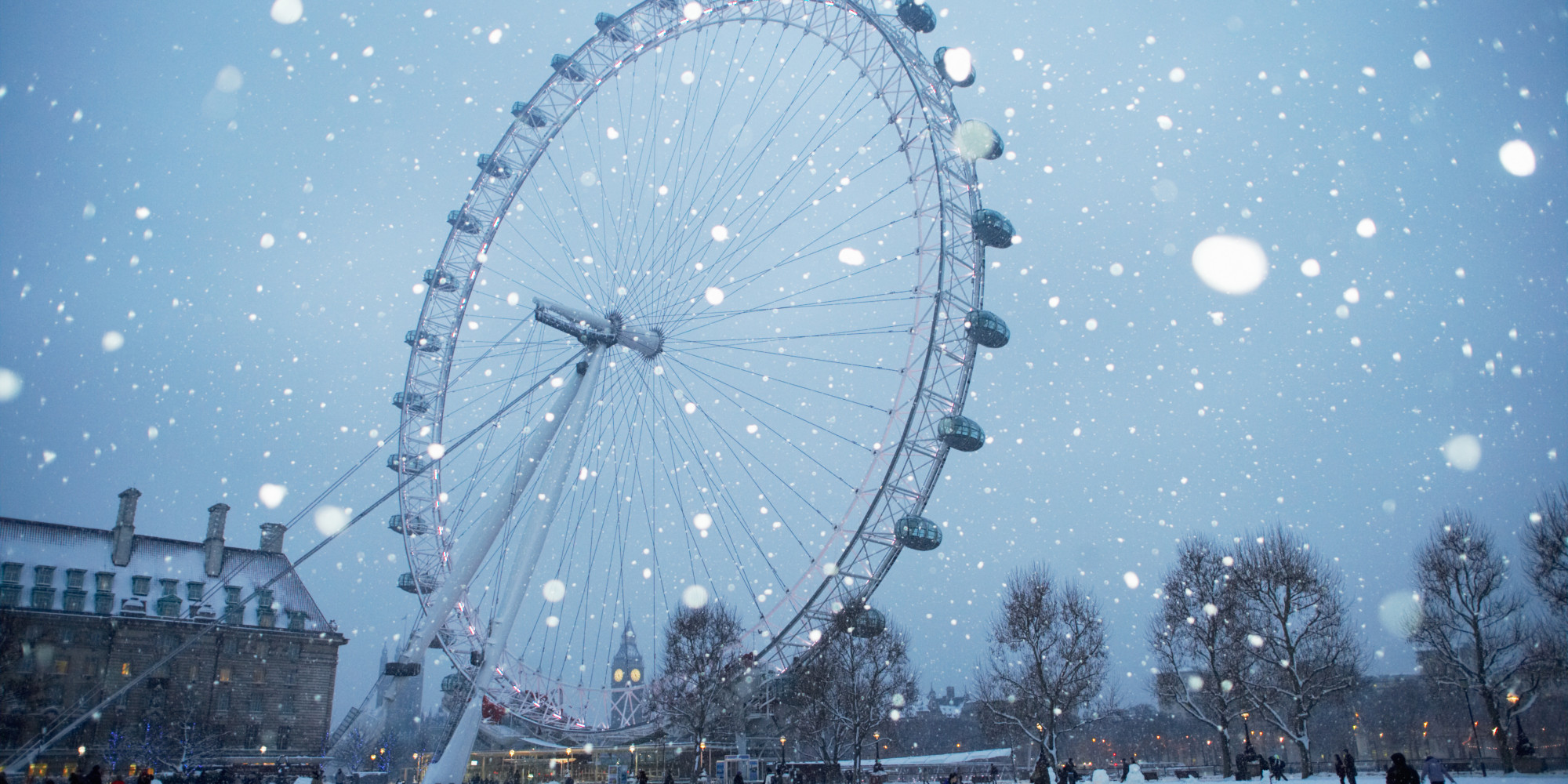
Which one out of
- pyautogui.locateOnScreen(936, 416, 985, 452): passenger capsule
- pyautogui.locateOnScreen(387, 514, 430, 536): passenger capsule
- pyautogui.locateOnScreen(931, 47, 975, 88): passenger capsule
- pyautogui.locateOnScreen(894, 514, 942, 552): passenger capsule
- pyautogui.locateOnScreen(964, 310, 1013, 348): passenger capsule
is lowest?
pyautogui.locateOnScreen(894, 514, 942, 552): passenger capsule

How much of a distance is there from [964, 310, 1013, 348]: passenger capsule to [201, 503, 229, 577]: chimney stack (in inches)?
2246

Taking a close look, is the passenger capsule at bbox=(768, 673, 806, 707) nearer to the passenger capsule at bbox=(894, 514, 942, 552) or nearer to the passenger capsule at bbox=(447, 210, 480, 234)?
the passenger capsule at bbox=(894, 514, 942, 552)

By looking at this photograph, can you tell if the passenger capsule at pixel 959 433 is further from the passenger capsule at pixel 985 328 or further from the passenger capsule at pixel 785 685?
the passenger capsule at pixel 785 685

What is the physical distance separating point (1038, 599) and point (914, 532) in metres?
14.5

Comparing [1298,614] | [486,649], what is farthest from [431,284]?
[1298,614]

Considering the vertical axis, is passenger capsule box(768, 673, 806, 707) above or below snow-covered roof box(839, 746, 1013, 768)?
above

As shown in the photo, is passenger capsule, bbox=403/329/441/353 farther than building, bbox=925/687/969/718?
No

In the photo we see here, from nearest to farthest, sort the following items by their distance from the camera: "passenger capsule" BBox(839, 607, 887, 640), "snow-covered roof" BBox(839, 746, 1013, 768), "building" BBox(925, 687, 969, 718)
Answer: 1. "passenger capsule" BBox(839, 607, 887, 640)
2. "snow-covered roof" BBox(839, 746, 1013, 768)
3. "building" BBox(925, 687, 969, 718)

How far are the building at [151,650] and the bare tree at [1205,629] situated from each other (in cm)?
4656

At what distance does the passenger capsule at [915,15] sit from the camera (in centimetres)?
3397

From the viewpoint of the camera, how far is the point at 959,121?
3459 centimetres

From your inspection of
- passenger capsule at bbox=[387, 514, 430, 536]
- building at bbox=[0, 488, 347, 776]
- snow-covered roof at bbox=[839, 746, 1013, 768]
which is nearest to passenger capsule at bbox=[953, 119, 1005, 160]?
passenger capsule at bbox=[387, 514, 430, 536]

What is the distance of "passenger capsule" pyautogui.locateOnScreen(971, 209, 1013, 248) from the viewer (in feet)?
109

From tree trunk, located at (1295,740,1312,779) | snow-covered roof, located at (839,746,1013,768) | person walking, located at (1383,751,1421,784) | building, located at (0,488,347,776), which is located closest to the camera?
person walking, located at (1383,751,1421,784)
